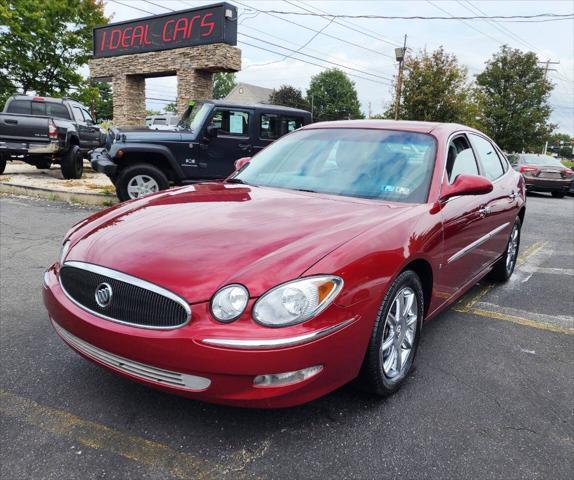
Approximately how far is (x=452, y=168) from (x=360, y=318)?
169cm

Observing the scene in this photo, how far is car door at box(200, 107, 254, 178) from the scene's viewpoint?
8352 millimetres

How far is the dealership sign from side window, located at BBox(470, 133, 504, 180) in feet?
35.6

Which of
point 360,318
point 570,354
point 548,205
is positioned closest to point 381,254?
point 360,318

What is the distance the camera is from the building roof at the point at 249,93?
64.7 m

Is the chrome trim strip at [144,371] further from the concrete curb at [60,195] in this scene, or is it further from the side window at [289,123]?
the concrete curb at [60,195]

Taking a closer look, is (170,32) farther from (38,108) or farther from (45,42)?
(45,42)

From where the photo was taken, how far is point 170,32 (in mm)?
14898

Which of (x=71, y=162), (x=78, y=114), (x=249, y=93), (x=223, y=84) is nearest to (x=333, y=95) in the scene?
(x=249, y=93)

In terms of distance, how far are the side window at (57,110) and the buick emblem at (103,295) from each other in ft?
40.8

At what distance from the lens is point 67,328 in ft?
7.78

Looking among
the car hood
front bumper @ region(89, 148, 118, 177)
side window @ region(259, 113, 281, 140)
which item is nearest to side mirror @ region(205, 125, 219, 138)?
side window @ region(259, 113, 281, 140)

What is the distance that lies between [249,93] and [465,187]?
65583mm

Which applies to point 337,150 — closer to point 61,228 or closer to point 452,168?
point 452,168

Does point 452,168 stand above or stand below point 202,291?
above
